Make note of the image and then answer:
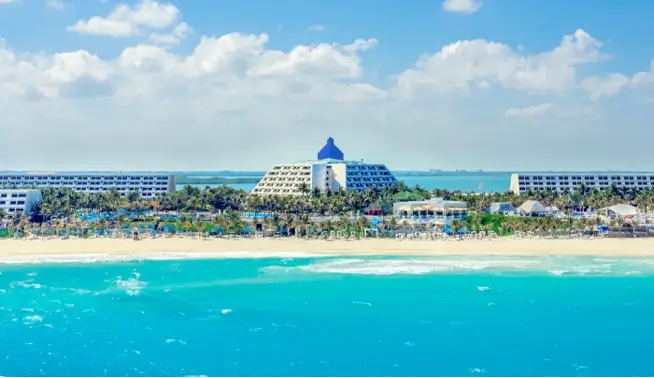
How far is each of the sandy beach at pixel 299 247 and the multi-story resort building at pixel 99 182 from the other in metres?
47.8

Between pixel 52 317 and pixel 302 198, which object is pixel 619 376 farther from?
pixel 302 198

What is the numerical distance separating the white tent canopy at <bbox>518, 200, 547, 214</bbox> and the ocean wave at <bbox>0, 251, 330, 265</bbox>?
116 feet

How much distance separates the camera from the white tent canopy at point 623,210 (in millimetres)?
82863

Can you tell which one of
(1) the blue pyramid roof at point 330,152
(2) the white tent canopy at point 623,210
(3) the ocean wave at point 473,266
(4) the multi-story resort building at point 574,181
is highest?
(1) the blue pyramid roof at point 330,152

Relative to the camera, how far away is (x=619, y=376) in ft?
96.8

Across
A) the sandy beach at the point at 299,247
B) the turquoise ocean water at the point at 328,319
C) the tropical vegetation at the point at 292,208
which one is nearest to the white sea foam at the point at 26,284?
the turquoise ocean water at the point at 328,319

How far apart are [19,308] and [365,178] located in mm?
70526

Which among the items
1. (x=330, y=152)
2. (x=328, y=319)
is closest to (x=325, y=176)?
(x=330, y=152)

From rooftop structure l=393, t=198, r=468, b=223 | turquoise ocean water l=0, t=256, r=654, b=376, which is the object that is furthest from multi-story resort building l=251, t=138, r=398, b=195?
turquoise ocean water l=0, t=256, r=654, b=376

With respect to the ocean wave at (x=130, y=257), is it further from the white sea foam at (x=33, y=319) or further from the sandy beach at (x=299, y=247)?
the white sea foam at (x=33, y=319)

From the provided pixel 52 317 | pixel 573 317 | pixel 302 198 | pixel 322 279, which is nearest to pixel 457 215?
pixel 302 198

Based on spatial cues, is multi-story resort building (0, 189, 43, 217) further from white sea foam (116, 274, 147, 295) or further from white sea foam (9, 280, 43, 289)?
white sea foam (116, 274, 147, 295)

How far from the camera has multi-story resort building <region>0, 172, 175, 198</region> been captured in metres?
114

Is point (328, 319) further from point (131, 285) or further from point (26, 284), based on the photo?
point (26, 284)
